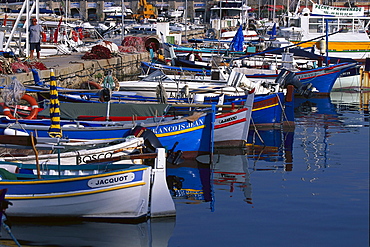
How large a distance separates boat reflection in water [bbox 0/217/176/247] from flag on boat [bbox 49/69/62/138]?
264 centimetres

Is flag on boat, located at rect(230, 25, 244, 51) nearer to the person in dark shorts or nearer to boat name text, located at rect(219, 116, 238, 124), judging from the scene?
the person in dark shorts

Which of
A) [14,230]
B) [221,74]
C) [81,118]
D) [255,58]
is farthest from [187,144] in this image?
[255,58]

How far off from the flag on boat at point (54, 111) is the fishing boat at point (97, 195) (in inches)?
84.7

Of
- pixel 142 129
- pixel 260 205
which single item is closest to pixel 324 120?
pixel 142 129

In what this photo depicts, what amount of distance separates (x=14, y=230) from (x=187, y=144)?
4.96 meters

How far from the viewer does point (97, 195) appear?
9.43 m

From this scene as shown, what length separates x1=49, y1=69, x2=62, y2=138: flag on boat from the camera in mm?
11664

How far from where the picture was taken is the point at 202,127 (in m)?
13.5

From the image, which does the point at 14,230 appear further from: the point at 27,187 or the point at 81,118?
the point at 81,118

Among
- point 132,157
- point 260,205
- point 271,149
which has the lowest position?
point 271,149

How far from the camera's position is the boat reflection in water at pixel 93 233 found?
352 inches

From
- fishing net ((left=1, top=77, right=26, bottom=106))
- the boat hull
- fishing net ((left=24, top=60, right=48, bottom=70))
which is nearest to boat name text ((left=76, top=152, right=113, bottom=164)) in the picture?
the boat hull

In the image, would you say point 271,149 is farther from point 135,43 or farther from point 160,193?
point 135,43

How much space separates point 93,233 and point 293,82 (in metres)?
14.9
